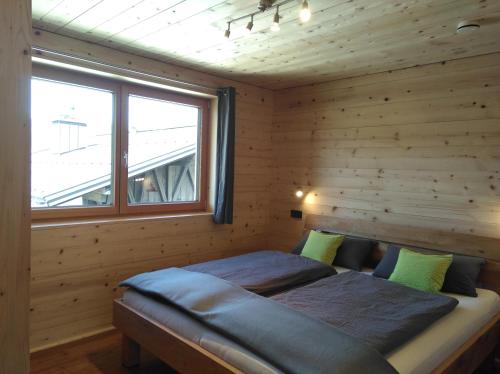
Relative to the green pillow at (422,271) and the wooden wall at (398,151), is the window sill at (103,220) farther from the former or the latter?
the green pillow at (422,271)

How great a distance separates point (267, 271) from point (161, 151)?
5.15 ft

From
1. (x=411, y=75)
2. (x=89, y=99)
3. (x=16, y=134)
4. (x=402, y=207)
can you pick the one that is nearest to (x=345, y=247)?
(x=402, y=207)

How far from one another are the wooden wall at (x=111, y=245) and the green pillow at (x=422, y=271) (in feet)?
5.81

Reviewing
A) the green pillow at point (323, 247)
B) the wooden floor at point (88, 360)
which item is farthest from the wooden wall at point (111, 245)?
the green pillow at point (323, 247)

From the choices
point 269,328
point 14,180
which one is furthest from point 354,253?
point 14,180

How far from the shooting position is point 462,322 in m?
2.22

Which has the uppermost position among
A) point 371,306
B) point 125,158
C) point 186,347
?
point 125,158

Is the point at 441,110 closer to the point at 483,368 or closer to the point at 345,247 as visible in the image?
the point at 345,247

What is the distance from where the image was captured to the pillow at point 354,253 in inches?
127

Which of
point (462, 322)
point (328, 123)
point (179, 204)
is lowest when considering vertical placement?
point (462, 322)

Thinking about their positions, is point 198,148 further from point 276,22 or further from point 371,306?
point 371,306

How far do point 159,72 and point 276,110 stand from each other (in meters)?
1.54

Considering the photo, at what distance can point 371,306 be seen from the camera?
2227 mm

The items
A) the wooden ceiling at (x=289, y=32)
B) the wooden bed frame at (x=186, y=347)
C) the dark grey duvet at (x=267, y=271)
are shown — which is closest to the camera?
the wooden bed frame at (x=186, y=347)
